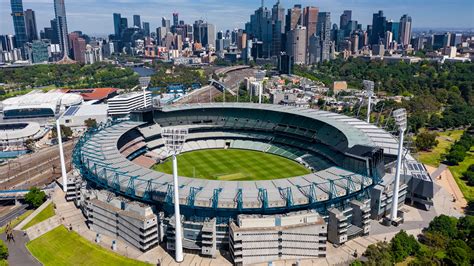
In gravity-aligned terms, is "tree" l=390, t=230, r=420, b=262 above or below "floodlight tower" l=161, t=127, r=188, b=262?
below

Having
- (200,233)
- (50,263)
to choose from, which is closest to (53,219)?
(50,263)

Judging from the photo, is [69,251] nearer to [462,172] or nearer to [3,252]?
[3,252]

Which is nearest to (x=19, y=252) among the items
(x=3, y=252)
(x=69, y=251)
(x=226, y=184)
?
(x=3, y=252)

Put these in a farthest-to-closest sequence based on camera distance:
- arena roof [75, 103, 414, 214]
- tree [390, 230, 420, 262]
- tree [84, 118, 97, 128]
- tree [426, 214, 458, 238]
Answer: tree [84, 118, 97, 128] < tree [426, 214, 458, 238] < arena roof [75, 103, 414, 214] < tree [390, 230, 420, 262]

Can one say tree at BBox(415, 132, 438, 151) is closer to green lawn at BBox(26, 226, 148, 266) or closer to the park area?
the park area

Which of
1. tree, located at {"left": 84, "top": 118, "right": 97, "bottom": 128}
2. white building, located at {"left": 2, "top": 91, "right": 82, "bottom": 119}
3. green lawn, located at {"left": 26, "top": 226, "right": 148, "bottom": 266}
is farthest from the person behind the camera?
white building, located at {"left": 2, "top": 91, "right": 82, "bottom": 119}

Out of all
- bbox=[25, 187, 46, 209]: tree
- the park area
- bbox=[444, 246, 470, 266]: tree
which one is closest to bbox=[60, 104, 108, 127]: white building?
bbox=[25, 187, 46, 209]: tree

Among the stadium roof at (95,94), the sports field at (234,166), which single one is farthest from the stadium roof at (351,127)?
the stadium roof at (95,94)
